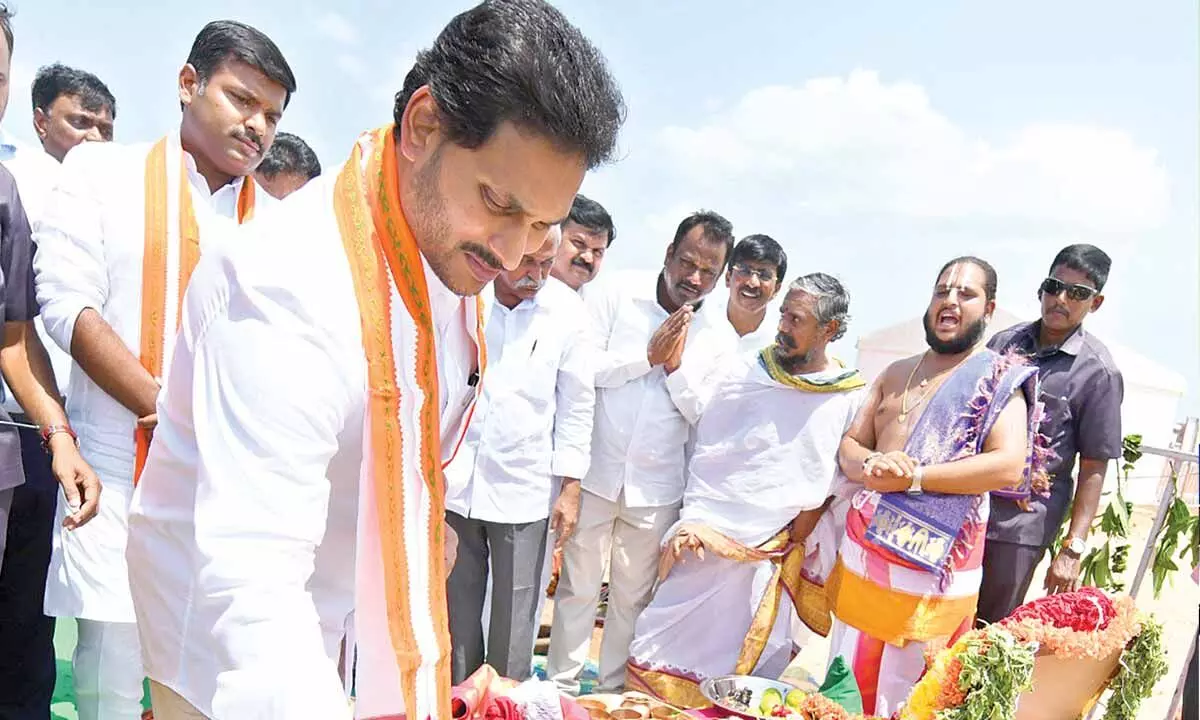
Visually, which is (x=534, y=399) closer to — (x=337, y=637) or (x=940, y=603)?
(x=940, y=603)

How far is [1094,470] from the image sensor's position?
3916 millimetres

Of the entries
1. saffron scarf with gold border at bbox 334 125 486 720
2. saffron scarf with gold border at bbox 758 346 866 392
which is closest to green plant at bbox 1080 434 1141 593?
saffron scarf with gold border at bbox 758 346 866 392

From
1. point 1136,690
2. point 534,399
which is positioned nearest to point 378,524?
point 1136,690

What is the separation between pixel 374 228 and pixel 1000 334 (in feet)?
12.2

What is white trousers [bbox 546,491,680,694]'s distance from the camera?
14.1 ft

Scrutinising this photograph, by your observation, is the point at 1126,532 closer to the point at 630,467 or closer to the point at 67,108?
the point at 630,467

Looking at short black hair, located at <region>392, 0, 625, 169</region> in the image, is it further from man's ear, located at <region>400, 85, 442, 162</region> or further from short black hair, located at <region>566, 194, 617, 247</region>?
short black hair, located at <region>566, 194, 617, 247</region>

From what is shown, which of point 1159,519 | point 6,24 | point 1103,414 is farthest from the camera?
point 1159,519

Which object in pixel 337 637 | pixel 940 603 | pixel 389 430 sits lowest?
pixel 940 603

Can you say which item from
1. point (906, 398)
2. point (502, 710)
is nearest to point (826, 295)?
point (906, 398)

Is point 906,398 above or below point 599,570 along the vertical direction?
above

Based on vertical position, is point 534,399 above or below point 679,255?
below

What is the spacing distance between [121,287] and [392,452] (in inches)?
60.6

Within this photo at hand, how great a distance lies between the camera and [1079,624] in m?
2.37
